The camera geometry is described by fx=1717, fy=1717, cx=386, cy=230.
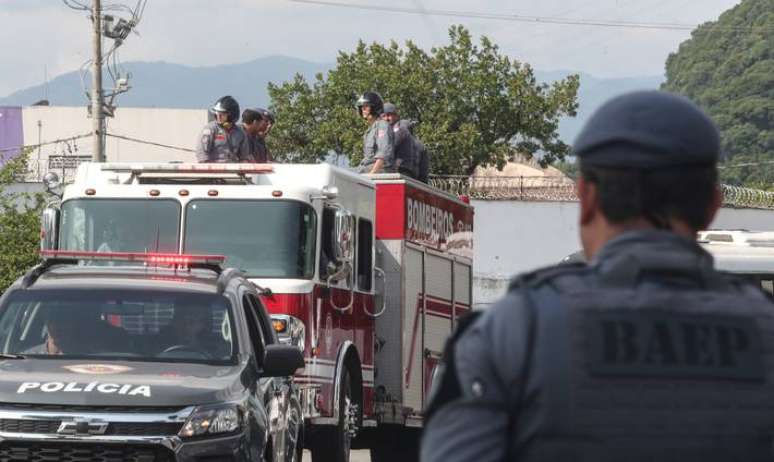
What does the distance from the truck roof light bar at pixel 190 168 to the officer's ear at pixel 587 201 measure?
439 inches

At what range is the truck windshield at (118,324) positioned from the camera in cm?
984

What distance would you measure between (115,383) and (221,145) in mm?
7099

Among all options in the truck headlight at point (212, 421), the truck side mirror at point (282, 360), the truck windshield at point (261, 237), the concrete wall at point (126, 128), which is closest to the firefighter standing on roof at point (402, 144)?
the truck windshield at point (261, 237)

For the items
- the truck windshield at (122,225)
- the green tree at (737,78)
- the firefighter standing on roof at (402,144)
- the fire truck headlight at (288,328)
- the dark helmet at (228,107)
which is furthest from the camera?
the green tree at (737,78)

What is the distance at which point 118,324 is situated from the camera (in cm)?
996

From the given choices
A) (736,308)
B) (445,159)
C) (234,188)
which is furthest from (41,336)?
(445,159)

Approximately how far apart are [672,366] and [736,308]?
214 mm

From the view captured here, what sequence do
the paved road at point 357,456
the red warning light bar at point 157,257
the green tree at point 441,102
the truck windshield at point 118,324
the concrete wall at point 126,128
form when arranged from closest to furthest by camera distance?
the truck windshield at point 118,324, the red warning light bar at point 157,257, the paved road at point 357,456, the green tree at point 441,102, the concrete wall at point 126,128

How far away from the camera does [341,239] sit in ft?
46.3

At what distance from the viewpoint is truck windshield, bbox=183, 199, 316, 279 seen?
1380 cm

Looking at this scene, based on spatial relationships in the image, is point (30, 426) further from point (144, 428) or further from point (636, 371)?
point (636, 371)

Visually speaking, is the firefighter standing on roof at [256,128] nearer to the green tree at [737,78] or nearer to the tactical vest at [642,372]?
the tactical vest at [642,372]

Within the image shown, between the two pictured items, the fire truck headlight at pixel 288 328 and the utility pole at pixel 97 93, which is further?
the utility pole at pixel 97 93

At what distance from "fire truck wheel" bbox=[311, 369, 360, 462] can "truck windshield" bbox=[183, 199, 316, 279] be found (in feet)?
4.16
